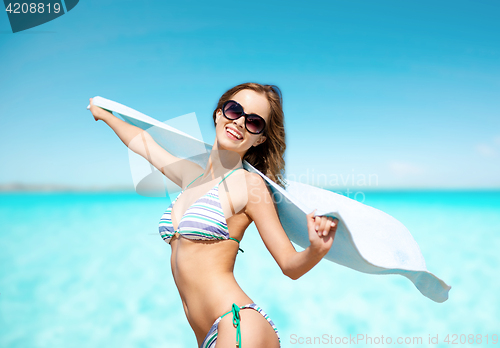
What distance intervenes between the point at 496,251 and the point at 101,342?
40.1 ft

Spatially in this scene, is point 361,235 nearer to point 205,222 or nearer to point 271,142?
point 205,222

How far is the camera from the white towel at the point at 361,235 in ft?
4.58

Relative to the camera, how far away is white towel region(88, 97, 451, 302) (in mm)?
1396

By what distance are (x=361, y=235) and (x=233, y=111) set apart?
3.20 feet

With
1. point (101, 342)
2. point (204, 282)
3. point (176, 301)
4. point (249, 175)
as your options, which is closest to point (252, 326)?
point (204, 282)

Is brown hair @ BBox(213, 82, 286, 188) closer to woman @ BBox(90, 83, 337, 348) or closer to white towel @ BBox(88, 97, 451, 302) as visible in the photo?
woman @ BBox(90, 83, 337, 348)

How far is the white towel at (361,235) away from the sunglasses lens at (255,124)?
0.25 meters

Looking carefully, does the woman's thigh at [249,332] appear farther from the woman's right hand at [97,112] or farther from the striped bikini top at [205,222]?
the woman's right hand at [97,112]

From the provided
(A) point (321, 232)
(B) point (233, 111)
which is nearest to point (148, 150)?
(B) point (233, 111)

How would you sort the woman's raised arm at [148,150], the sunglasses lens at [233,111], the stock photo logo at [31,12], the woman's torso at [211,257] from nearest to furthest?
the woman's torso at [211,257], the sunglasses lens at [233,111], the woman's raised arm at [148,150], the stock photo logo at [31,12]

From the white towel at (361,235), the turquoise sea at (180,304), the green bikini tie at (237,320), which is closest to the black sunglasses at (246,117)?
the white towel at (361,235)

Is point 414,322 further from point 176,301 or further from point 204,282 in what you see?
point 204,282

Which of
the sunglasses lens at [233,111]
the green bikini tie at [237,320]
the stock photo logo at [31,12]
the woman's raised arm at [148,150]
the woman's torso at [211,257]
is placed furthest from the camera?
the stock photo logo at [31,12]

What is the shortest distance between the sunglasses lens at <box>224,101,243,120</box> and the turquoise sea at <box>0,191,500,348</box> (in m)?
5.13
